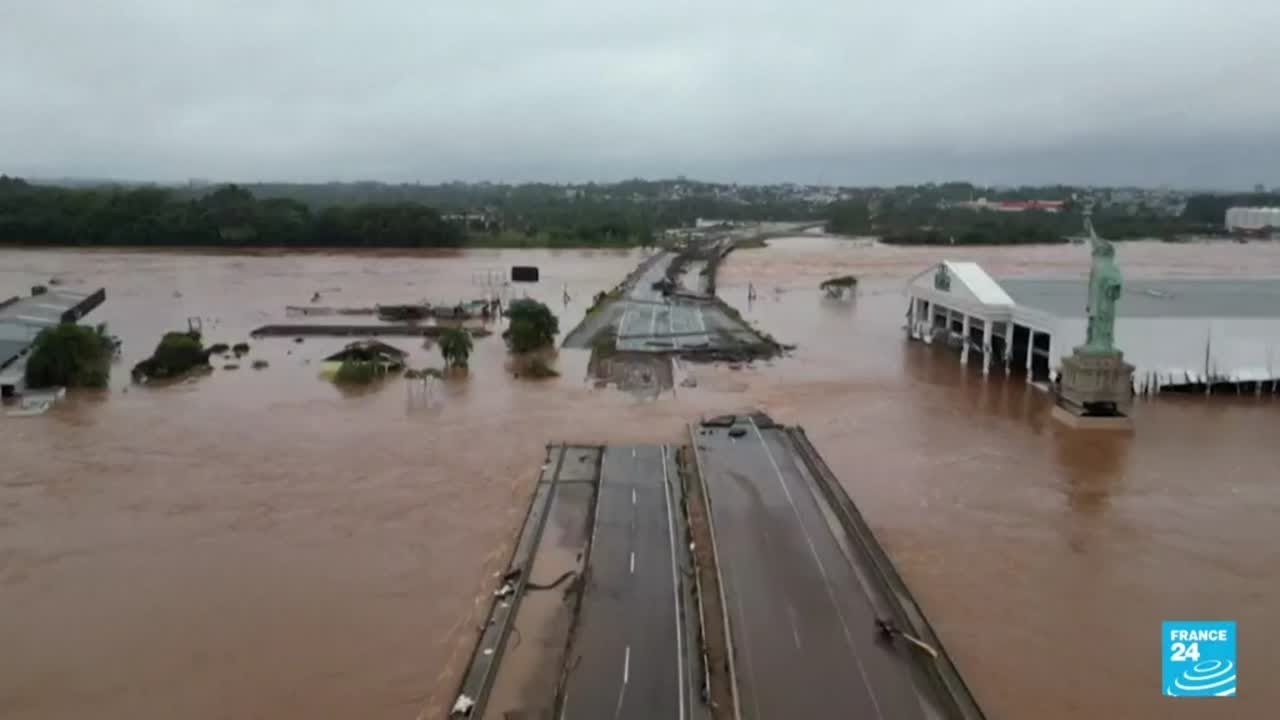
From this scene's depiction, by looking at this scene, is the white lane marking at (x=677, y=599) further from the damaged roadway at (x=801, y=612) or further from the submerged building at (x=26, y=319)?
the submerged building at (x=26, y=319)

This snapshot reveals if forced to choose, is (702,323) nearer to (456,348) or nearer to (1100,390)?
(456,348)

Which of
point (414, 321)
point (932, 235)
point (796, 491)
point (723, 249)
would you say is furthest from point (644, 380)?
point (932, 235)

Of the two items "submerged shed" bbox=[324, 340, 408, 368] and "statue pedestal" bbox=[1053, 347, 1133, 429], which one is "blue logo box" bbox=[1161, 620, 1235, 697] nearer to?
"statue pedestal" bbox=[1053, 347, 1133, 429]

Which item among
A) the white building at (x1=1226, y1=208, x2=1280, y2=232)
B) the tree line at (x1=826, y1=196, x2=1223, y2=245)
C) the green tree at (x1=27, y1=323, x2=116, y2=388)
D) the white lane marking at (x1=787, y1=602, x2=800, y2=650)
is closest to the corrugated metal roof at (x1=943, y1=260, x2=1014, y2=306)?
the white lane marking at (x1=787, y1=602, x2=800, y2=650)

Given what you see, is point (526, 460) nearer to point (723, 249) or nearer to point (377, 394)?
point (377, 394)

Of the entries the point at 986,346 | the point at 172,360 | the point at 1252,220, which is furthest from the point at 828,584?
the point at 1252,220

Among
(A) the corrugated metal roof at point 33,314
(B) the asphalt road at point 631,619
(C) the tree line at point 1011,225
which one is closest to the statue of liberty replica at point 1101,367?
(B) the asphalt road at point 631,619
